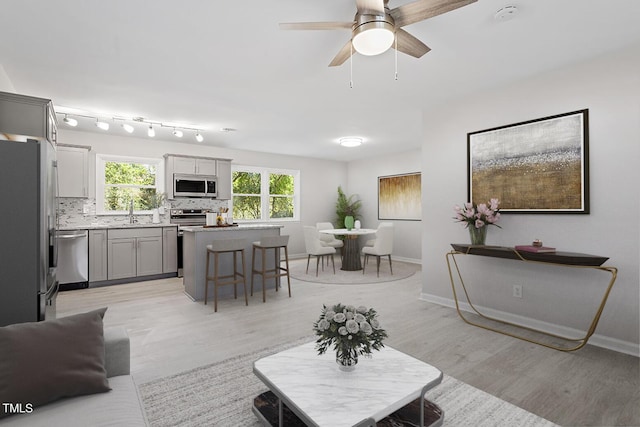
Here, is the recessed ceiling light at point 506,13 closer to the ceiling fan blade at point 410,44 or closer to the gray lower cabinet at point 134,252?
the ceiling fan blade at point 410,44

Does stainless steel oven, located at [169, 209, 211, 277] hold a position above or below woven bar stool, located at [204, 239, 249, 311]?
above

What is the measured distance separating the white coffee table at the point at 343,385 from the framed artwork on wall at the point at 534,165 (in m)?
2.29

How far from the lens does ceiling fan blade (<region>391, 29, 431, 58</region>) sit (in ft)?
6.65

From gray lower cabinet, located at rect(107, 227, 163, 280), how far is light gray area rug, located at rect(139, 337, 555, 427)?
3548mm

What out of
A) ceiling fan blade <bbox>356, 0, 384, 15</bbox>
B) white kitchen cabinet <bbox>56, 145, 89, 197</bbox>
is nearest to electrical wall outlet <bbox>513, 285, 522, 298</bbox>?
ceiling fan blade <bbox>356, 0, 384, 15</bbox>

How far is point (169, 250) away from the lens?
5.54 meters

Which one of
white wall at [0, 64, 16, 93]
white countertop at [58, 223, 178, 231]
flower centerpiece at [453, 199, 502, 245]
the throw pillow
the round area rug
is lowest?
the round area rug

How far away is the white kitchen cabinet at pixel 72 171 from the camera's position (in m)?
4.81

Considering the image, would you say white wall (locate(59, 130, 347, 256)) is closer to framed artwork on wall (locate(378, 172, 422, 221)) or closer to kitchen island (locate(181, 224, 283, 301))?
framed artwork on wall (locate(378, 172, 422, 221))

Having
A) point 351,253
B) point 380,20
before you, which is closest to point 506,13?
point 380,20

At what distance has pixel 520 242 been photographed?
3.24 m

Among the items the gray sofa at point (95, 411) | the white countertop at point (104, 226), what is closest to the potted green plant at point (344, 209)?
the white countertop at point (104, 226)

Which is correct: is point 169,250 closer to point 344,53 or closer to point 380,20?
point 344,53

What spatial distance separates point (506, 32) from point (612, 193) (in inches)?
64.3
